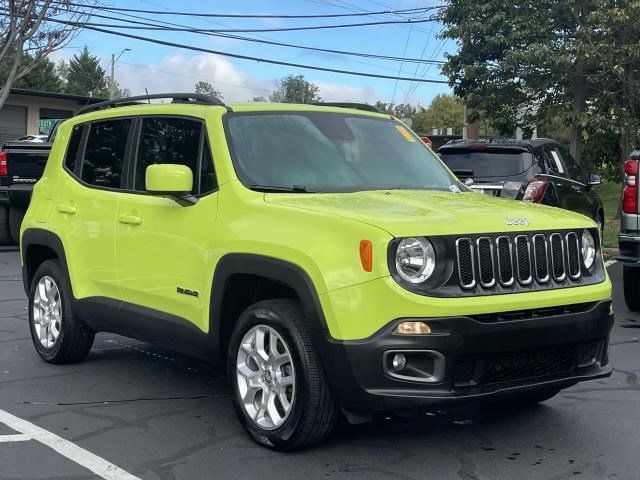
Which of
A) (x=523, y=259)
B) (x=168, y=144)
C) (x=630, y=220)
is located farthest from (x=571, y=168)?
(x=523, y=259)

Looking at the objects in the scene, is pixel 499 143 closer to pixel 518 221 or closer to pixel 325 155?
pixel 325 155

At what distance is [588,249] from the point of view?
443 centimetres

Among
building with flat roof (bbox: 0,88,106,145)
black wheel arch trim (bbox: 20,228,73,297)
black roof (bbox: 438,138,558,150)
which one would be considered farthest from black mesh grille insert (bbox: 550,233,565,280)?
building with flat roof (bbox: 0,88,106,145)

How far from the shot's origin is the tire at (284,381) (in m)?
3.96

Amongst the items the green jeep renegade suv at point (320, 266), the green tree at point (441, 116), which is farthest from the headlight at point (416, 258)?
the green tree at point (441, 116)

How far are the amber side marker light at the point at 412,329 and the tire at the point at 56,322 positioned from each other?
120 inches

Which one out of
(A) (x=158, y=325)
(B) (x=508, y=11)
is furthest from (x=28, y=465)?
(B) (x=508, y=11)

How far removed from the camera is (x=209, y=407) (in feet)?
16.6

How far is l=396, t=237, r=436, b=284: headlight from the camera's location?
3.76 m

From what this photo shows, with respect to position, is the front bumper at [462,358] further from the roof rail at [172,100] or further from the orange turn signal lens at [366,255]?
the roof rail at [172,100]

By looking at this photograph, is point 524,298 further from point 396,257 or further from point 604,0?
point 604,0

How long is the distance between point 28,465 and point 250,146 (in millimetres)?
2132

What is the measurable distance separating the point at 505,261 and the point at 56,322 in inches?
143

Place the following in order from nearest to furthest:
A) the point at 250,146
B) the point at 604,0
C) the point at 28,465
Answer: the point at 28,465, the point at 250,146, the point at 604,0
